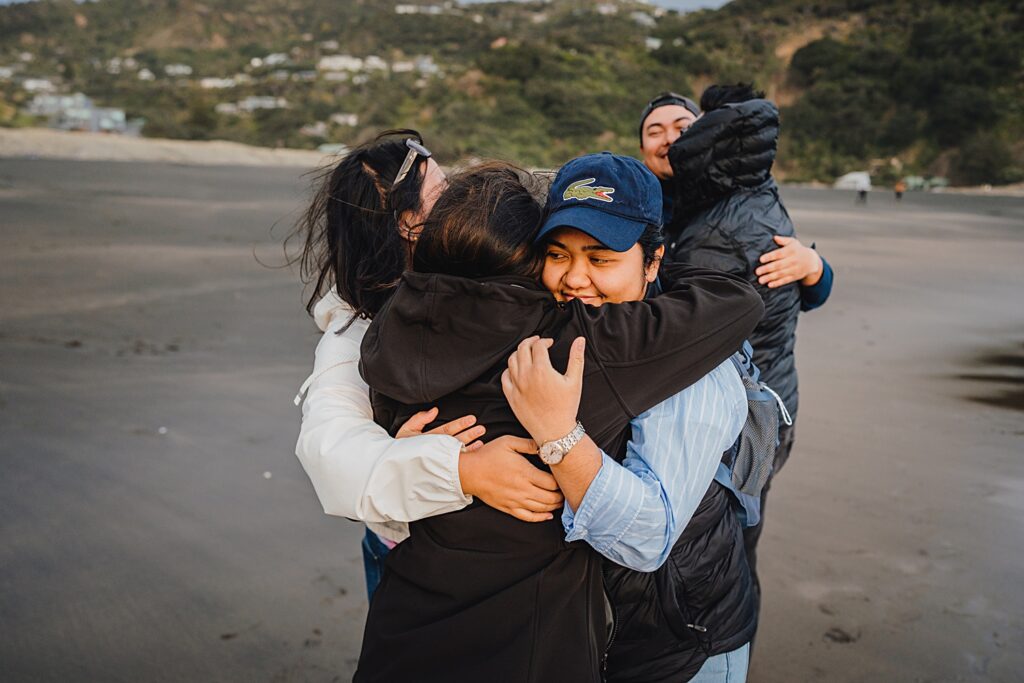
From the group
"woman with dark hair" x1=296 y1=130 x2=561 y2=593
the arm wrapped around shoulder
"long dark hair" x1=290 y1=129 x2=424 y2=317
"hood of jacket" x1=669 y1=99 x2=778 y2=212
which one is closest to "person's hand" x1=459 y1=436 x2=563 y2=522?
"woman with dark hair" x1=296 y1=130 x2=561 y2=593

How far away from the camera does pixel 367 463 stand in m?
1.37

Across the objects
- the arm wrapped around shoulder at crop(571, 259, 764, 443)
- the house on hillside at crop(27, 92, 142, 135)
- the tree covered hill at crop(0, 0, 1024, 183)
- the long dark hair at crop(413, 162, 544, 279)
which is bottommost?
the house on hillside at crop(27, 92, 142, 135)

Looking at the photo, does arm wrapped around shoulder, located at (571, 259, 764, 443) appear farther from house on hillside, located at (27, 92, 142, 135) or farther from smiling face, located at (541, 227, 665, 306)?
house on hillside, located at (27, 92, 142, 135)

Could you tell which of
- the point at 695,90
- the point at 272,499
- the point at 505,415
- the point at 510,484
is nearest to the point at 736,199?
the point at 505,415

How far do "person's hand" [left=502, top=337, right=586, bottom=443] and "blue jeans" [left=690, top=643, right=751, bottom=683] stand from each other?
0.63 m

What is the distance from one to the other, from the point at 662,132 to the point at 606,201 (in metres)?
1.51

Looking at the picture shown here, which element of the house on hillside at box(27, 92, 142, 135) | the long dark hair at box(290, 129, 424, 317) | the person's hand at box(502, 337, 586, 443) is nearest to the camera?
the person's hand at box(502, 337, 586, 443)

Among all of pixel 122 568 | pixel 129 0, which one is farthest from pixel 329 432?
pixel 129 0

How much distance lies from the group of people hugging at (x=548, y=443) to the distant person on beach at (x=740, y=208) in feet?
2.03

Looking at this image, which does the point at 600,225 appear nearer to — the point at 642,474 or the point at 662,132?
the point at 642,474

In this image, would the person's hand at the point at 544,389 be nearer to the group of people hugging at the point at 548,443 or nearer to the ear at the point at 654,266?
the group of people hugging at the point at 548,443

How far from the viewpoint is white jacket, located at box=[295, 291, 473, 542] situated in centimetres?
131

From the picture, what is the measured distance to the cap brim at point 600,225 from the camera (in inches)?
54.4

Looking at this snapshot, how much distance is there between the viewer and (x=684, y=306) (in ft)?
4.41
